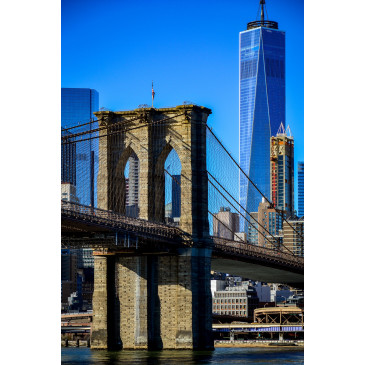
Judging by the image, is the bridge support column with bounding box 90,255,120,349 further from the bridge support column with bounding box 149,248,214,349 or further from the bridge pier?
the bridge support column with bounding box 149,248,214,349

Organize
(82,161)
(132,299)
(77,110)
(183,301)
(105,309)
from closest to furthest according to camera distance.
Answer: (77,110) → (183,301) → (132,299) → (105,309) → (82,161)

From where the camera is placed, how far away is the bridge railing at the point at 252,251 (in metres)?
55.2

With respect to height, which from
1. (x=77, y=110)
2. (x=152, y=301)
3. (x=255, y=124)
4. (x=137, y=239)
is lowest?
(x=152, y=301)

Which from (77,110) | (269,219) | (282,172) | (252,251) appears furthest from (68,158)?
(269,219)

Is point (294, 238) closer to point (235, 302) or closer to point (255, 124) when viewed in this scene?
point (255, 124)

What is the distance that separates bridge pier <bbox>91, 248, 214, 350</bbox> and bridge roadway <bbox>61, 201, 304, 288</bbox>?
107 centimetres

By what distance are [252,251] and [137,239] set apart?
15.1 m

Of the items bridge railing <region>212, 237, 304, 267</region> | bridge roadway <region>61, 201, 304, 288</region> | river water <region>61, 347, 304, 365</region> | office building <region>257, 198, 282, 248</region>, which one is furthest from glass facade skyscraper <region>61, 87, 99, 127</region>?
office building <region>257, 198, 282, 248</region>

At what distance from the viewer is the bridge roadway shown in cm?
4169

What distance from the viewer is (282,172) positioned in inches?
2229

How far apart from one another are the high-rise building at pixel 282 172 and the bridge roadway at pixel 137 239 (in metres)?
3.43
